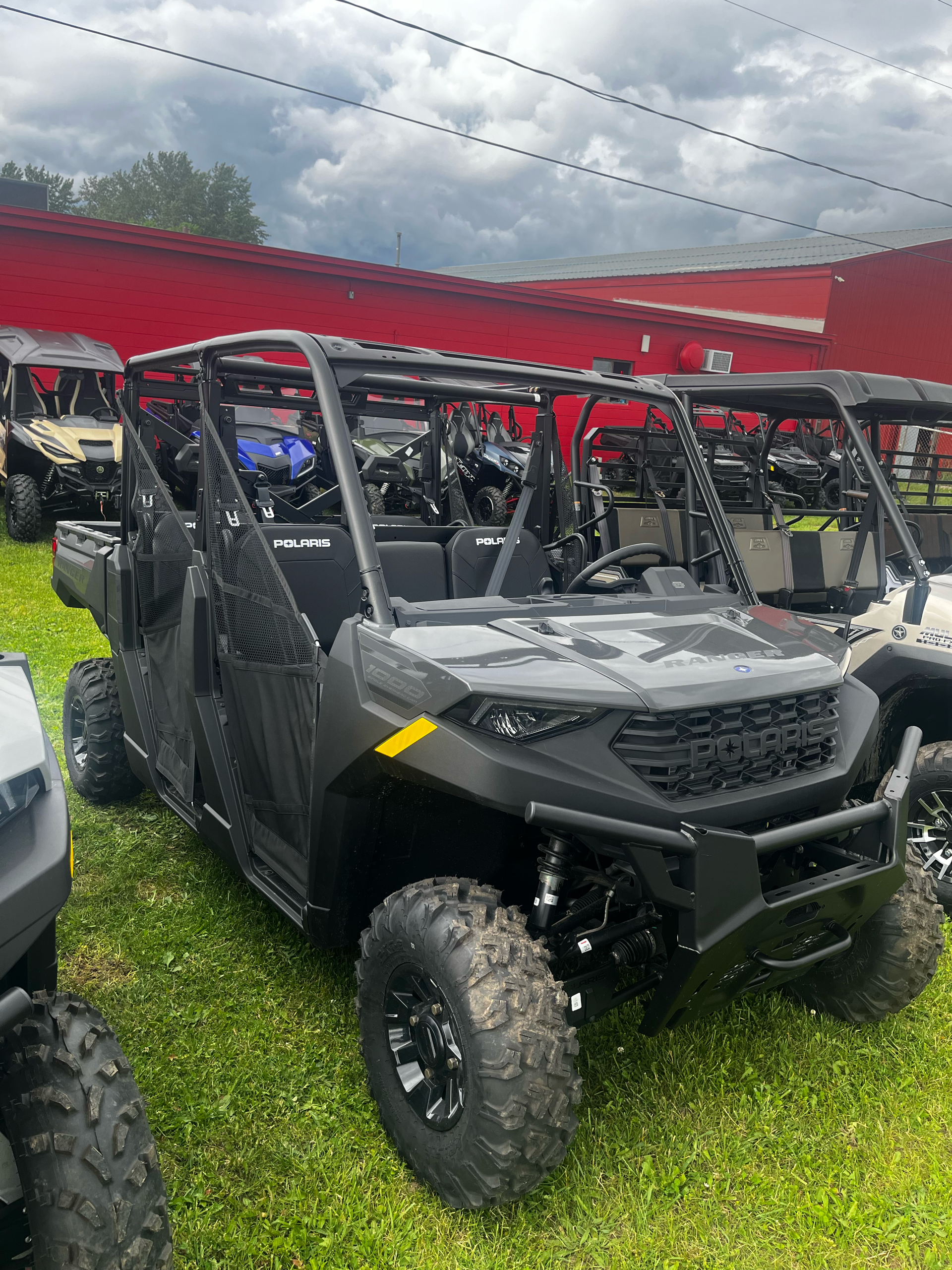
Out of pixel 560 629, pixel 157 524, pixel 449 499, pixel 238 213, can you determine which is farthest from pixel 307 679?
pixel 238 213

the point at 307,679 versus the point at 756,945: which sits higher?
the point at 307,679

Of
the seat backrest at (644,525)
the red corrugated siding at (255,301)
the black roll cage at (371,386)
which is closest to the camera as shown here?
the black roll cage at (371,386)

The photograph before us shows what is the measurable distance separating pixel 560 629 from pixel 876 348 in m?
29.6

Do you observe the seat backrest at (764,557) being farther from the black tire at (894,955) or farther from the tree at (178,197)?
the tree at (178,197)

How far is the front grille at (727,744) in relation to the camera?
2.12 metres

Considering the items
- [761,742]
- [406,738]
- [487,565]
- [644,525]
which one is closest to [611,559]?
[487,565]

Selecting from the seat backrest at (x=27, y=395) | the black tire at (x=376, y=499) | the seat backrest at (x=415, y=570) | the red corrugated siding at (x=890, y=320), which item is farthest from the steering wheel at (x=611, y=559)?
the red corrugated siding at (x=890, y=320)

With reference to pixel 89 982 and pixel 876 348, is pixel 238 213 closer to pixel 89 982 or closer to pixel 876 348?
pixel 876 348

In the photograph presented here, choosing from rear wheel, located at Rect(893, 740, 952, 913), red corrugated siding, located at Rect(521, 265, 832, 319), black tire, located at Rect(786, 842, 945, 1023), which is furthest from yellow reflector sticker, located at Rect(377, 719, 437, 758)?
red corrugated siding, located at Rect(521, 265, 832, 319)

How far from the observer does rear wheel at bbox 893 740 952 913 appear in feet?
12.1

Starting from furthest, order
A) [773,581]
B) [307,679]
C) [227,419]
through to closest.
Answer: [773,581] < [227,419] < [307,679]

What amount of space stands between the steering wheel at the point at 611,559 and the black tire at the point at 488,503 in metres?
7.58

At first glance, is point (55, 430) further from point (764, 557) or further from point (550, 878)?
point (550, 878)

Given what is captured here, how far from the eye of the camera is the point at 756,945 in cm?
218
